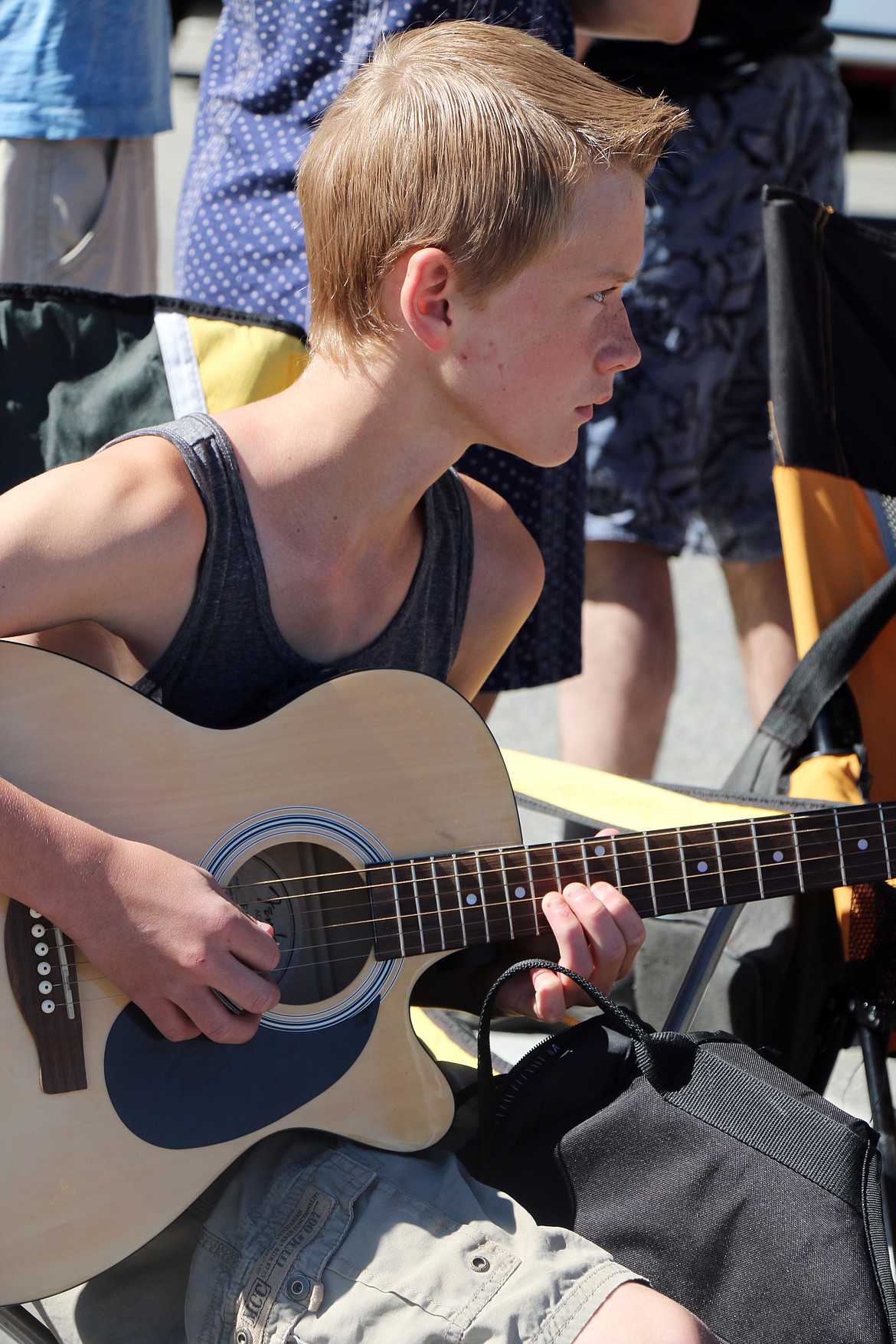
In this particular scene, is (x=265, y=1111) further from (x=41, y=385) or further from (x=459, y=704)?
(x=41, y=385)

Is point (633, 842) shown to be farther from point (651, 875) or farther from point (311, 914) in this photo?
point (311, 914)

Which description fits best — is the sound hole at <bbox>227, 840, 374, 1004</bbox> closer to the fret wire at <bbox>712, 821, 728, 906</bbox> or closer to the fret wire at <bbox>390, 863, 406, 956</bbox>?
the fret wire at <bbox>390, 863, 406, 956</bbox>

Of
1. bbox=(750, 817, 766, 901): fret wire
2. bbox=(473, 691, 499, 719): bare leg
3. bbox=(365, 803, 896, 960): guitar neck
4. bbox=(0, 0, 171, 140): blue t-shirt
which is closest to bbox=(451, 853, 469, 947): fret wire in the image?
bbox=(365, 803, 896, 960): guitar neck

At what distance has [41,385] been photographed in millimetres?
1758

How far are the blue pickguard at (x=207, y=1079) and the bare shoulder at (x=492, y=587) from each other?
561 mm

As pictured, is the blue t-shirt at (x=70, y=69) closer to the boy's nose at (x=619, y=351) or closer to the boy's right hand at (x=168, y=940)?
the boy's nose at (x=619, y=351)

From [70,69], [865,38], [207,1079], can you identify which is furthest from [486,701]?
[865,38]

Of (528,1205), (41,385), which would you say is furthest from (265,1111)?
(41,385)

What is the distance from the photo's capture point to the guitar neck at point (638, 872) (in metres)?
1.46

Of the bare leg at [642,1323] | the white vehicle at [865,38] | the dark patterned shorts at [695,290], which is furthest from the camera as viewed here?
the white vehicle at [865,38]

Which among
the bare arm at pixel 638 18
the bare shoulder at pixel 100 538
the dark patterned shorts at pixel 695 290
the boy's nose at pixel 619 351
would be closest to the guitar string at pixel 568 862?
the bare shoulder at pixel 100 538

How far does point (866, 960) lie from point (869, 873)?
0.20 meters

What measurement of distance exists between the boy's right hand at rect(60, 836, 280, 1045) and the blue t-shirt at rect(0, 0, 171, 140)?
1493mm

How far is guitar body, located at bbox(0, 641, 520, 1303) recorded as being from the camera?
129 cm
